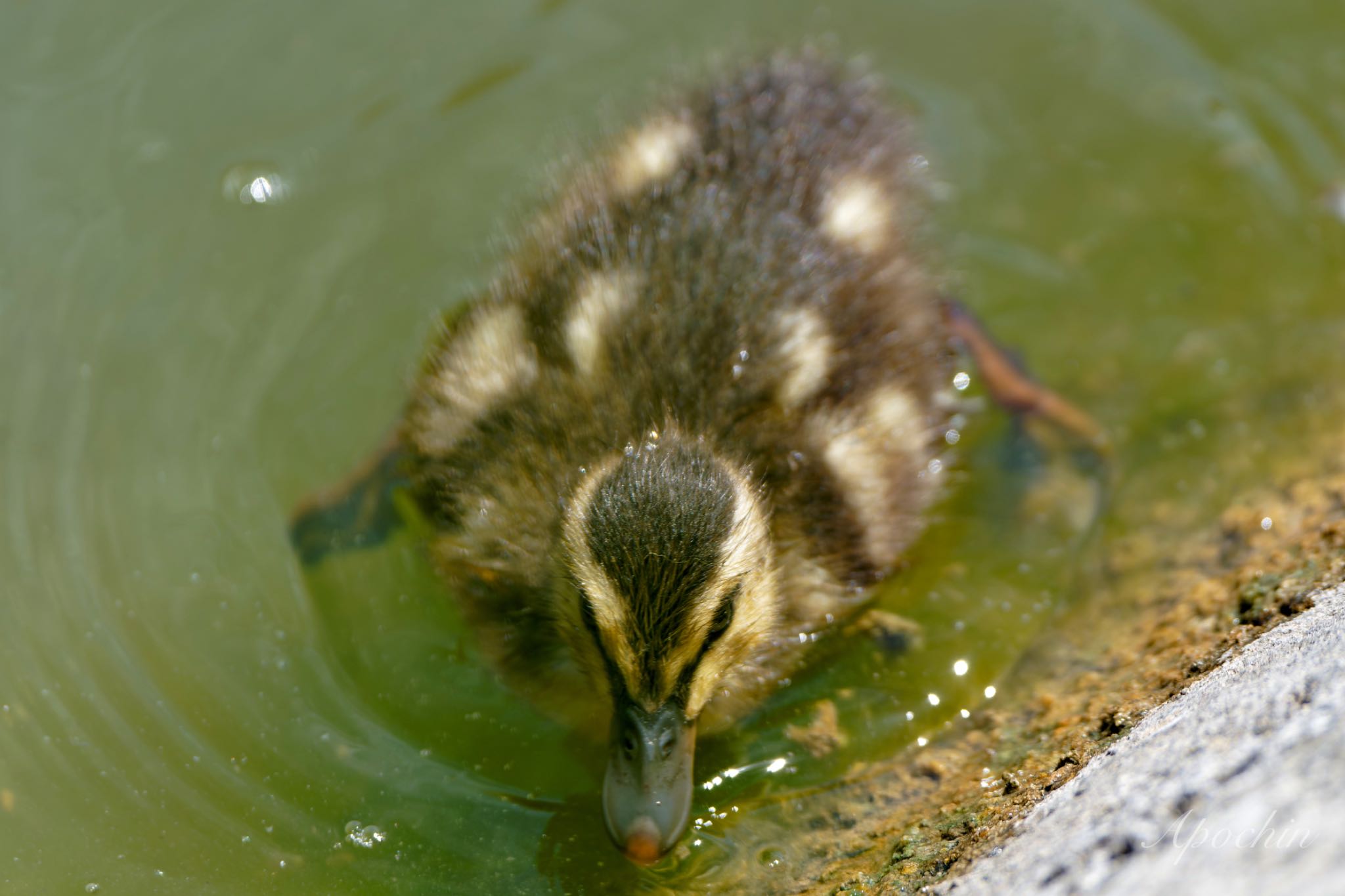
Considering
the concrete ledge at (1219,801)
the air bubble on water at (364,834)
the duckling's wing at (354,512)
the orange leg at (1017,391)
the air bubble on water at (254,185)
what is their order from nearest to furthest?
the concrete ledge at (1219,801)
the air bubble on water at (364,834)
the duckling's wing at (354,512)
the orange leg at (1017,391)
the air bubble on water at (254,185)

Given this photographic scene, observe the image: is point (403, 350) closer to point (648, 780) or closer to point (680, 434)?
point (680, 434)

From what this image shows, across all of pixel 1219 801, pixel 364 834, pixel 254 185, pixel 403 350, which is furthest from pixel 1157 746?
pixel 254 185

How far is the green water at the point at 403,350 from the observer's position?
2.41m

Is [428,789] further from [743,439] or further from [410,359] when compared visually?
[410,359]

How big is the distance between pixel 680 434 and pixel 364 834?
960 millimetres

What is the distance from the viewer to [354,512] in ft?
9.66

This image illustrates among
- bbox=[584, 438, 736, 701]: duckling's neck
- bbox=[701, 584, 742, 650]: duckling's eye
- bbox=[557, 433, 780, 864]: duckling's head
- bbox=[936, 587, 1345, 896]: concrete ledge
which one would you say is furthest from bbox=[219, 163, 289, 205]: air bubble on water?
bbox=[936, 587, 1345, 896]: concrete ledge

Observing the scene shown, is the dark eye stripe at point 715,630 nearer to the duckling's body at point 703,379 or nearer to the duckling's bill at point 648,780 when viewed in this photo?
the duckling's bill at point 648,780

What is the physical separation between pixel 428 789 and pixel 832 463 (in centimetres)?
104

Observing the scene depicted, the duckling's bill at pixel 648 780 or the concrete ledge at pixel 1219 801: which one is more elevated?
the concrete ledge at pixel 1219 801

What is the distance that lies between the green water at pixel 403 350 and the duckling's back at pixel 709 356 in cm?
31

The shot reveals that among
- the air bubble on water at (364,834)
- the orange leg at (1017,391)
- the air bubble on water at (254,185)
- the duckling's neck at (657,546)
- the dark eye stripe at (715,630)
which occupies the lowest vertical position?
the air bubble on water at (364,834)

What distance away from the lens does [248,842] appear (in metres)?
2.32

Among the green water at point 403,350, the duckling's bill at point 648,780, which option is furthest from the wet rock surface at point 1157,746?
the duckling's bill at point 648,780
